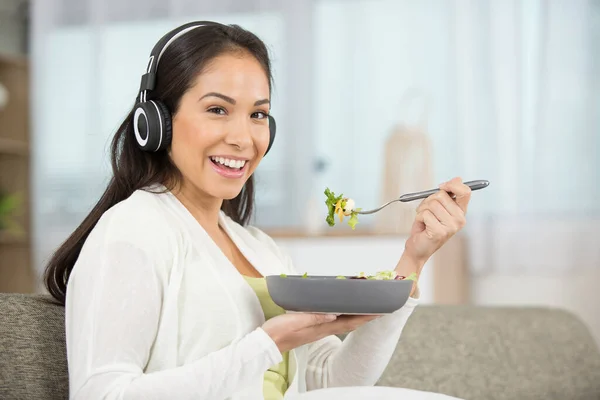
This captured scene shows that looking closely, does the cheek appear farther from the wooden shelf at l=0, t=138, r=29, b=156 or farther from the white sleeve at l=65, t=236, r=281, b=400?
the wooden shelf at l=0, t=138, r=29, b=156

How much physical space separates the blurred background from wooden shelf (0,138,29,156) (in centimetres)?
20

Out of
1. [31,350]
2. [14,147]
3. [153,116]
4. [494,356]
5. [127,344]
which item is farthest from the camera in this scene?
[14,147]

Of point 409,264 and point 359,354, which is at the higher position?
point 409,264

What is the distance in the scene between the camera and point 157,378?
1.28m

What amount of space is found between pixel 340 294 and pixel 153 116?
0.45m

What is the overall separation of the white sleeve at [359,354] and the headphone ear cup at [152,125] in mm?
503

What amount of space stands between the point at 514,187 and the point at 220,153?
276cm

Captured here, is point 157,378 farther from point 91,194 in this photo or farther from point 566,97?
point 91,194

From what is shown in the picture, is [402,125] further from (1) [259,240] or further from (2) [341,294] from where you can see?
(2) [341,294]

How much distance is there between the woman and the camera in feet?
4.24

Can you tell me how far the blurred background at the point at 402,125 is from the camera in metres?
4.04

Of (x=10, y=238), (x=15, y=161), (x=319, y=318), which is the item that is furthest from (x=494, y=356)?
(x=15, y=161)

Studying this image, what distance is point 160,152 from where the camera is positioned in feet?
5.34

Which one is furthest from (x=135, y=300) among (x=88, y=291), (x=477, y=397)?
(x=477, y=397)
